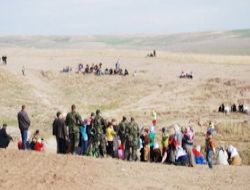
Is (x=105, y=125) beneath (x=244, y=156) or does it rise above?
above

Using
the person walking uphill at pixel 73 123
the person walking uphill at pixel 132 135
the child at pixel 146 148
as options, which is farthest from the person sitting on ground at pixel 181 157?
the person walking uphill at pixel 73 123

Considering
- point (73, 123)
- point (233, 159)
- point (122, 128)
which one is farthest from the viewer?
point (233, 159)

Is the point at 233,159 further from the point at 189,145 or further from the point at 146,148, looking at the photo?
the point at 146,148

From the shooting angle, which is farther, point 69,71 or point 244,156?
point 69,71

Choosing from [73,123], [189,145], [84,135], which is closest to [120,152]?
[84,135]

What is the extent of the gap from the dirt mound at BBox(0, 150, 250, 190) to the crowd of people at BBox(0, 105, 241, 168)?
0.83 m

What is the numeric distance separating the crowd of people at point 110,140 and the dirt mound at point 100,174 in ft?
2.73

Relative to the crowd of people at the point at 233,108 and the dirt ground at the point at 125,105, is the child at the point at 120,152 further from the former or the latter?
the crowd of people at the point at 233,108

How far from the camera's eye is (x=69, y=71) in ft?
206

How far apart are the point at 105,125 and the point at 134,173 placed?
10.5ft

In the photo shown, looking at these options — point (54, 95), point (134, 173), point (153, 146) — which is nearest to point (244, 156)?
point (153, 146)

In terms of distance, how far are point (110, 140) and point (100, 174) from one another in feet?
12.7

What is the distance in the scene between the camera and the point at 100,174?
60.3 feet

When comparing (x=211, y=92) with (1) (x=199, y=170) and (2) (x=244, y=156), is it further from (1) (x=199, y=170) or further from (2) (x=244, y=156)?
(1) (x=199, y=170)
